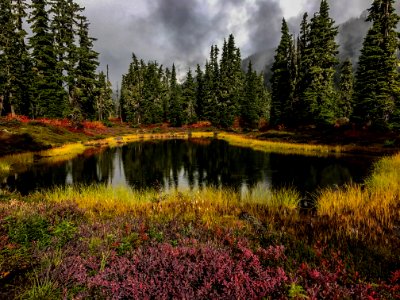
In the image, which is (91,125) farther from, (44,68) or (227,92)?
(227,92)

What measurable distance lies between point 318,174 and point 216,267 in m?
17.1

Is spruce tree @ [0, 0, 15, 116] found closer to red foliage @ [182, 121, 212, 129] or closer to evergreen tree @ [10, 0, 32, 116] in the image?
evergreen tree @ [10, 0, 32, 116]

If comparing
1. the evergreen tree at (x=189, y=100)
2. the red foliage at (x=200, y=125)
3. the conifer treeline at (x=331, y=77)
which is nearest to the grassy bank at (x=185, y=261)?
the conifer treeline at (x=331, y=77)

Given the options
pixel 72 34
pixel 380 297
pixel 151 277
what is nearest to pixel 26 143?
pixel 72 34

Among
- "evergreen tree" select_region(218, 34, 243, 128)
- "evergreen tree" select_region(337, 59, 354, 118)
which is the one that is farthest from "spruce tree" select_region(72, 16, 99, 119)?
"evergreen tree" select_region(337, 59, 354, 118)

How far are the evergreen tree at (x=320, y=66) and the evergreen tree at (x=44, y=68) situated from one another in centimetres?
3893

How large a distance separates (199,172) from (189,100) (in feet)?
211

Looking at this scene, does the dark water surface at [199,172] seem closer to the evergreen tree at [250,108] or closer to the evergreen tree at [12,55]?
the evergreen tree at [12,55]

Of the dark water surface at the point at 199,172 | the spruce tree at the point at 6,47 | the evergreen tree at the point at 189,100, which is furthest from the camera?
the evergreen tree at the point at 189,100

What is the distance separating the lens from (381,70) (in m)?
31.8

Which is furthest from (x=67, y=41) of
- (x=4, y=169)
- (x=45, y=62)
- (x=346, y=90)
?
(x=346, y=90)

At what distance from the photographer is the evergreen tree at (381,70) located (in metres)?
30.7

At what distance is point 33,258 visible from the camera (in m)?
4.53

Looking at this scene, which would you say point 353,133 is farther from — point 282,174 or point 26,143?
point 26,143
